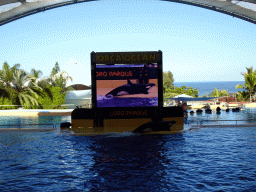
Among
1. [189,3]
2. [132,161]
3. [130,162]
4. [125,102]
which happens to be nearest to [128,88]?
[125,102]

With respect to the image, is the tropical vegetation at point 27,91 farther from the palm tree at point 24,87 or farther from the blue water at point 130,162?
the blue water at point 130,162

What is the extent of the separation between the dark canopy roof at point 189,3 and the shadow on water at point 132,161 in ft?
87.7

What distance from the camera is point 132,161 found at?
18125 millimetres

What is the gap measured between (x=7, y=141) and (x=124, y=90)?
12221 millimetres

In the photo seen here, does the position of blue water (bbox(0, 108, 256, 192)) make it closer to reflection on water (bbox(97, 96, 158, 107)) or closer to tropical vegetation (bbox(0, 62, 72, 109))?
reflection on water (bbox(97, 96, 158, 107))

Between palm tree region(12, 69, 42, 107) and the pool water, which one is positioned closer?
the pool water

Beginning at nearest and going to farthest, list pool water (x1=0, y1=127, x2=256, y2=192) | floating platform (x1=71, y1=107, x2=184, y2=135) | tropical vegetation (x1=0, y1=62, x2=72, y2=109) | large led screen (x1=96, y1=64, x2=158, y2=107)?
pool water (x1=0, y1=127, x2=256, y2=192) < floating platform (x1=71, y1=107, x2=184, y2=135) < large led screen (x1=96, y1=64, x2=158, y2=107) < tropical vegetation (x1=0, y1=62, x2=72, y2=109)

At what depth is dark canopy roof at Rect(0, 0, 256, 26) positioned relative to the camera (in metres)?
46.3

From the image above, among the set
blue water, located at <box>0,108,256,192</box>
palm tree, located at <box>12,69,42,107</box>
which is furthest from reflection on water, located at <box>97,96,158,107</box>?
palm tree, located at <box>12,69,42,107</box>

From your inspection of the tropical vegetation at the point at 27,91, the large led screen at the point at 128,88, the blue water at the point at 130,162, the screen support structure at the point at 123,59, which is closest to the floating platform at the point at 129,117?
the large led screen at the point at 128,88

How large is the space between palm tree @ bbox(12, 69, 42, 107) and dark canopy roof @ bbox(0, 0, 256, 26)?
1429cm

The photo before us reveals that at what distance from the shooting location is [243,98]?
248 feet

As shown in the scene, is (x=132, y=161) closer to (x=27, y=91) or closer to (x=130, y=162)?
(x=130, y=162)

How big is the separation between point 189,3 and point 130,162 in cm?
3919
